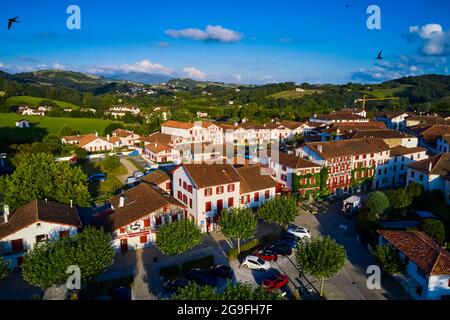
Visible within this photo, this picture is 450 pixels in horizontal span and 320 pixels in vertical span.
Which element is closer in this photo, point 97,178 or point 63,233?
point 63,233

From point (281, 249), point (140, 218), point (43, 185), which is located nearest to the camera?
point (281, 249)

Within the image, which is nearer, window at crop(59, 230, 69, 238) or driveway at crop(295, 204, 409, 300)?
driveway at crop(295, 204, 409, 300)

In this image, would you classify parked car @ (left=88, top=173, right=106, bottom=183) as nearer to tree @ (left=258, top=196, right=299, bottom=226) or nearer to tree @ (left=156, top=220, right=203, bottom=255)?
tree @ (left=156, top=220, right=203, bottom=255)

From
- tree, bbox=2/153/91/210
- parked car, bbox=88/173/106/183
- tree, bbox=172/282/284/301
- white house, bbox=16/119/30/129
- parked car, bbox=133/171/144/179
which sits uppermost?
white house, bbox=16/119/30/129

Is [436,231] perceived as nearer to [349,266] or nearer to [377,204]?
[377,204]

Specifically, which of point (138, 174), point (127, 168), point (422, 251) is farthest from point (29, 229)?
point (127, 168)

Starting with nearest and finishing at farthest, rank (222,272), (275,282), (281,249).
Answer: (275,282)
(222,272)
(281,249)

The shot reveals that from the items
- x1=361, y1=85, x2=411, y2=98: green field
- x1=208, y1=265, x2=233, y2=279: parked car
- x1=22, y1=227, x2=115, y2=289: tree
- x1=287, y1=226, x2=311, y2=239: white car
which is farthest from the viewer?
x1=361, y1=85, x2=411, y2=98: green field

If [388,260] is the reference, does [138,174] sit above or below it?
above

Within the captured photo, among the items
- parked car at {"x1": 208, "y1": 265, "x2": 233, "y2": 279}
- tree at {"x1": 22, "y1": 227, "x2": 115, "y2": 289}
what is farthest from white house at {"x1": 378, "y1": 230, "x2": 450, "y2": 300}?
tree at {"x1": 22, "y1": 227, "x2": 115, "y2": 289}
